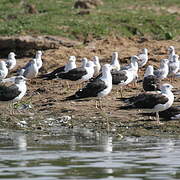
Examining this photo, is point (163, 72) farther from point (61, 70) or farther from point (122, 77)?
point (61, 70)

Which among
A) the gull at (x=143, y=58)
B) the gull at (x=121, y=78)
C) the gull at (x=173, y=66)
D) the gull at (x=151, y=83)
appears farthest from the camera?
the gull at (x=143, y=58)

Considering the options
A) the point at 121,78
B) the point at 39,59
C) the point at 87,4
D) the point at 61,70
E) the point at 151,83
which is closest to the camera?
the point at 151,83

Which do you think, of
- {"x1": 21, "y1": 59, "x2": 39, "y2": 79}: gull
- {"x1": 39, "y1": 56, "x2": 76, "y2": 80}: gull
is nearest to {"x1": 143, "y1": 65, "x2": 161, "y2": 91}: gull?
{"x1": 39, "y1": 56, "x2": 76, "y2": 80}: gull

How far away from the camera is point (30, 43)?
2591 centimetres

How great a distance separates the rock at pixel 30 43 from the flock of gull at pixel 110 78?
142 cm

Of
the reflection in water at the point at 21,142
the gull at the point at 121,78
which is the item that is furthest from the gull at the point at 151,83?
the reflection in water at the point at 21,142

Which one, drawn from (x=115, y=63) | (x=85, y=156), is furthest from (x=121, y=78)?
(x=85, y=156)

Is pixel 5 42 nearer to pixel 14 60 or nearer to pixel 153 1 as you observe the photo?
pixel 14 60

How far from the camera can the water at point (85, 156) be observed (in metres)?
11.2

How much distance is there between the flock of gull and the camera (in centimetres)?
1655

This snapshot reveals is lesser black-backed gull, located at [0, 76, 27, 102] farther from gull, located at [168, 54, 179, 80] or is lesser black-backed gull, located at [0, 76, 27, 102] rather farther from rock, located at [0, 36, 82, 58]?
rock, located at [0, 36, 82, 58]

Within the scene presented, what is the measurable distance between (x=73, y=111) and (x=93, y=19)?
1103cm

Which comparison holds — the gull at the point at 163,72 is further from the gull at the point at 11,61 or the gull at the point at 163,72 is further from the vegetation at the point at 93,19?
the vegetation at the point at 93,19

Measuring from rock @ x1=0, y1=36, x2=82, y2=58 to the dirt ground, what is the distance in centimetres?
30
